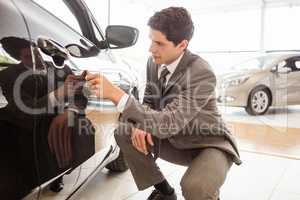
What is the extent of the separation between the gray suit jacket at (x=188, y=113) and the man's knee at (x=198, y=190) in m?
0.19

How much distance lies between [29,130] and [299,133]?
3.30m

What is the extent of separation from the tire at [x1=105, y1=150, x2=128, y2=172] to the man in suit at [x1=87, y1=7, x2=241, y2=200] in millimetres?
542

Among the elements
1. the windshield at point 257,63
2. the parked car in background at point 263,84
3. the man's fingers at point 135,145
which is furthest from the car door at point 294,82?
the man's fingers at point 135,145

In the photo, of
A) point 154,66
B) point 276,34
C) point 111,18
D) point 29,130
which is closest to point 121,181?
point 154,66

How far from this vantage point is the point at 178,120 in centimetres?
124

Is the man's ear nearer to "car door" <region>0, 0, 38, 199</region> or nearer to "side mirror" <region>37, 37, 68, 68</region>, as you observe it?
"side mirror" <region>37, 37, 68, 68</region>

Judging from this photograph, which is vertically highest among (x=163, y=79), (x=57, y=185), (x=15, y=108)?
(x=163, y=79)

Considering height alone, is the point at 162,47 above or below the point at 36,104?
above

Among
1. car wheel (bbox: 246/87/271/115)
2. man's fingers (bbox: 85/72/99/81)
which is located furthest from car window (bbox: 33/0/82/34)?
car wheel (bbox: 246/87/271/115)

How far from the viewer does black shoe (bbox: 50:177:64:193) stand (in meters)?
0.87

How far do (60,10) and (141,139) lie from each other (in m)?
0.64


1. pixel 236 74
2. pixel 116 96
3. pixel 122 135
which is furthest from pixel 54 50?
A: pixel 236 74

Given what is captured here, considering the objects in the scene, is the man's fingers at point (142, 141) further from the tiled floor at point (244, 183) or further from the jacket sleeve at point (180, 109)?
the tiled floor at point (244, 183)

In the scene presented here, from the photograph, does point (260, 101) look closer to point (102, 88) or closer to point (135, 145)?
point (135, 145)
